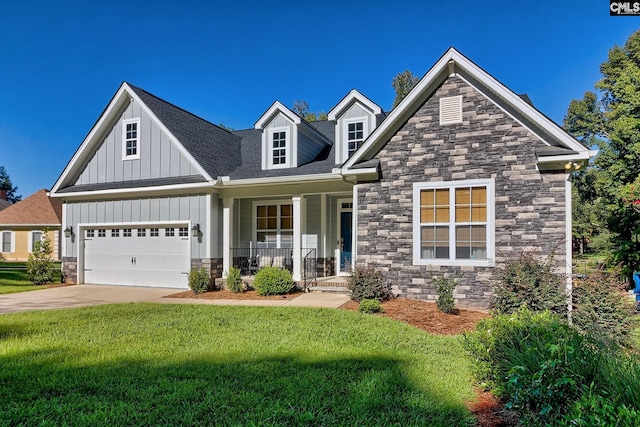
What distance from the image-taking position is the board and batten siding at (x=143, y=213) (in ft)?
41.3

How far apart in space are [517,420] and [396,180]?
7.01 meters

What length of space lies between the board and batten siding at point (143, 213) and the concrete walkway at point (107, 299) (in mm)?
1974

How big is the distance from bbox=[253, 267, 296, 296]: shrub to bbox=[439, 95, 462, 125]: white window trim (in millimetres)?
5993

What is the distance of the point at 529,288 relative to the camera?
24.0ft

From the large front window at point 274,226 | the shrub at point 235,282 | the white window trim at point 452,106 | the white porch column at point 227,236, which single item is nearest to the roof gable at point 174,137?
the white porch column at point 227,236

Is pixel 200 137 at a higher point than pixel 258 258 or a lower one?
higher

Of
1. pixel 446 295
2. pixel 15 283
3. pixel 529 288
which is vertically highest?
pixel 529 288

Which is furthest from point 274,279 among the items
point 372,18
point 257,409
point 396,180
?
point 372,18

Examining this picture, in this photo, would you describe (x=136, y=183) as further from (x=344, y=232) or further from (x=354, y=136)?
(x=354, y=136)

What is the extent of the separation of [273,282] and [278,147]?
5043 mm

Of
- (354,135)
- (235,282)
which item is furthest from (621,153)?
(235,282)

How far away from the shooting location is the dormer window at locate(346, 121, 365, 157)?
497 inches

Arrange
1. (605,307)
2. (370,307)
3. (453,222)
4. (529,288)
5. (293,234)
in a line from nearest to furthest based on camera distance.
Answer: (605,307) < (529,288) < (370,307) < (453,222) < (293,234)

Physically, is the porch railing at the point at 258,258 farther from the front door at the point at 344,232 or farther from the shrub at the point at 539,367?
the shrub at the point at 539,367
